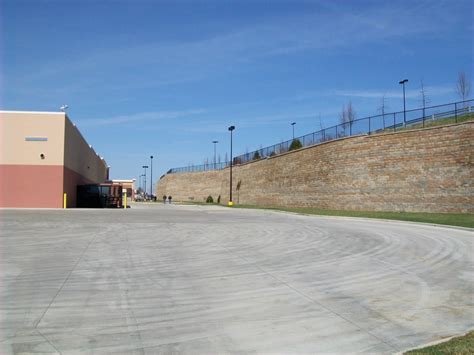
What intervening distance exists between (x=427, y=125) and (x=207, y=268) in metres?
29.5

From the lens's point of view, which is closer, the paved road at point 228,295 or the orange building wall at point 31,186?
the paved road at point 228,295

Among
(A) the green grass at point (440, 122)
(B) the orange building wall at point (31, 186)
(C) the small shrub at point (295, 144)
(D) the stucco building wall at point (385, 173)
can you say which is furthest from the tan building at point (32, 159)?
(A) the green grass at point (440, 122)

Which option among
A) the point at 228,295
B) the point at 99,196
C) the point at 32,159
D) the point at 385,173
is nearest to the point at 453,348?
the point at 228,295

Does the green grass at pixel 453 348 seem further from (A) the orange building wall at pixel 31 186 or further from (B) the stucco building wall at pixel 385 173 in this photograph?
(A) the orange building wall at pixel 31 186

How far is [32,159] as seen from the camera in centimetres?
3781

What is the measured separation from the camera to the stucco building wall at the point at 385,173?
30594 mm

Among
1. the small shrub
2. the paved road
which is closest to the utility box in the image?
the small shrub

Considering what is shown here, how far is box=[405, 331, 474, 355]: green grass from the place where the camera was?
5.38 metres

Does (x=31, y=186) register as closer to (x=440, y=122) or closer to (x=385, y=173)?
(x=385, y=173)

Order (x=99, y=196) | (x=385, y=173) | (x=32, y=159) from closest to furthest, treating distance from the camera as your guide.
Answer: (x=385, y=173)
(x=32, y=159)
(x=99, y=196)

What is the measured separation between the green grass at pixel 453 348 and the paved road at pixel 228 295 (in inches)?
14.2

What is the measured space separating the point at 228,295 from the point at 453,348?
381 cm

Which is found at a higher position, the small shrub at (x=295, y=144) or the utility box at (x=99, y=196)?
the small shrub at (x=295, y=144)

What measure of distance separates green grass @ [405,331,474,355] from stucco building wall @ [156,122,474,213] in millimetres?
25893
